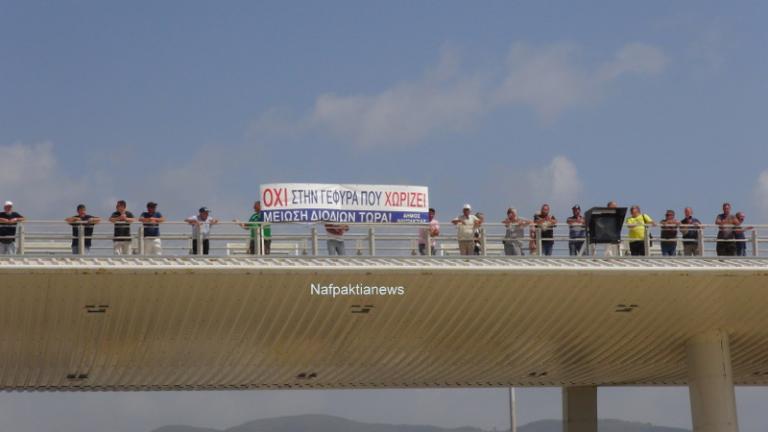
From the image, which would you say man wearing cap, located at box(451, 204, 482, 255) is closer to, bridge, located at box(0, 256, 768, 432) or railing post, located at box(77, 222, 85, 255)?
bridge, located at box(0, 256, 768, 432)

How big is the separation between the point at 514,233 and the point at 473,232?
1.09 m

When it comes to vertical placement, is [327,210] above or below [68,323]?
above

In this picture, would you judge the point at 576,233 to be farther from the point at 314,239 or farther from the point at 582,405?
the point at 582,405

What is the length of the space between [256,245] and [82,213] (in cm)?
397

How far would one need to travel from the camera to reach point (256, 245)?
123 ft

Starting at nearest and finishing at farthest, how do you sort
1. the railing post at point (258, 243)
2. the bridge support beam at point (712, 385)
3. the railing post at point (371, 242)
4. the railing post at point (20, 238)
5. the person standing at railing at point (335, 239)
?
the railing post at point (20, 238), the railing post at point (258, 243), the railing post at point (371, 242), the person standing at railing at point (335, 239), the bridge support beam at point (712, 385)

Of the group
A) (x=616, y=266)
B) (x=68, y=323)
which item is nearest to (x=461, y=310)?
(x=616, y=266)

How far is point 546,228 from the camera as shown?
A: 129ft

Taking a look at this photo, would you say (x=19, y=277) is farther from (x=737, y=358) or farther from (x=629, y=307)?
(x=737, y=358)

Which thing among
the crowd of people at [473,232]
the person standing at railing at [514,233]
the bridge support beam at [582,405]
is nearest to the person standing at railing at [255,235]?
the crowd of people at [473,232]

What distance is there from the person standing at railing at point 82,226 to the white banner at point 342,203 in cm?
498

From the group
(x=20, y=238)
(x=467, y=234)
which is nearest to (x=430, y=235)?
(x=467, y=234)

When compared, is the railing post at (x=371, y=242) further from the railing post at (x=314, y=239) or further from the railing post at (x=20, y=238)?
the railing post at (x=20, y=238)

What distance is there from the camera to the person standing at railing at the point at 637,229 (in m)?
39.8
